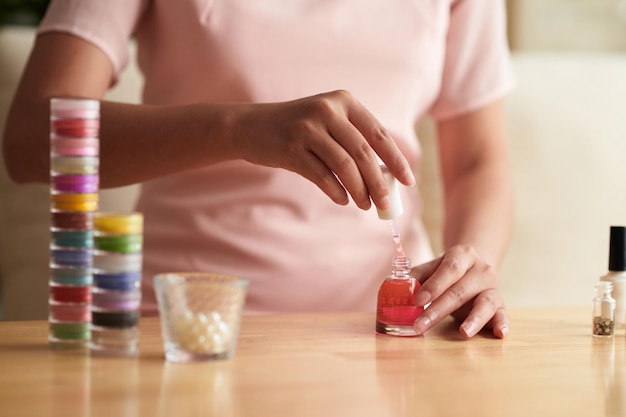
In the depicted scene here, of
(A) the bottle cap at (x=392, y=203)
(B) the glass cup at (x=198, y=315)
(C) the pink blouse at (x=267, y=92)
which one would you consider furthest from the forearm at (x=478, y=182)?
(B) the glass cup at (x=198, y=315)

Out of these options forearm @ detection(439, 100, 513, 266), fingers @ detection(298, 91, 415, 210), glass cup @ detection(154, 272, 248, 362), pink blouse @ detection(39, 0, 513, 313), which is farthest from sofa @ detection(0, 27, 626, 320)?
glass cup @ detection(154, 272, 248, 362)

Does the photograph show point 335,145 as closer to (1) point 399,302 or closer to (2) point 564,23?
(1) point 399,302

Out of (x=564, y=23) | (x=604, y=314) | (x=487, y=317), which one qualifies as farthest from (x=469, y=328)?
(x=564, y=23)

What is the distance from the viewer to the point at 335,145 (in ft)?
2.87

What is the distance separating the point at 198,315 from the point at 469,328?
337 millimetres

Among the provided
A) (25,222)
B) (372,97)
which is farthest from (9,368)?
(25,222)

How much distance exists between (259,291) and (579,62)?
98cm

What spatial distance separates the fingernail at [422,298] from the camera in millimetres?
960

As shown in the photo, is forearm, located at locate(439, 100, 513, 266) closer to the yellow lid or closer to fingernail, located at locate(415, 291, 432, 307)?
fingernail, located at locate(415, 291, 432, 307)

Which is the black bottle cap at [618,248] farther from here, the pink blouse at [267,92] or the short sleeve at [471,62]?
the short sleeve at [471,62]

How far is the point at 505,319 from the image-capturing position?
1.01 metres

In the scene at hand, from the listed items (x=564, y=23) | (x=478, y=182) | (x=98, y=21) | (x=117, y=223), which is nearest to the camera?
(x=117, y=223)

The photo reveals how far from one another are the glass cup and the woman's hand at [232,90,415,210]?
0.53 ft

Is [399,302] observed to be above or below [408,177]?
below
